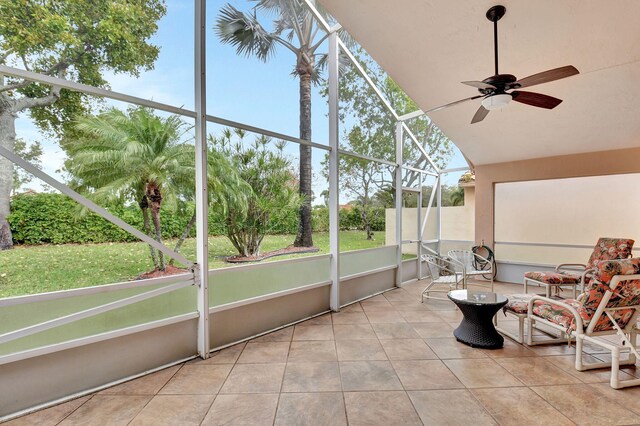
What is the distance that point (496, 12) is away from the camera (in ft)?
9.55

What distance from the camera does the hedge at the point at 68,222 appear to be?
2.78 m

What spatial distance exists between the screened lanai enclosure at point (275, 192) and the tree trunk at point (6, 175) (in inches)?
0.7

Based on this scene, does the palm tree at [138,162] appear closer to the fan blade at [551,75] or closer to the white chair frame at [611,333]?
the fan blade at [551,75]

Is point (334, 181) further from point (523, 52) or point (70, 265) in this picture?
point (70, 265)

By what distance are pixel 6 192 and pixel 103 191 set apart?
71 centimetres

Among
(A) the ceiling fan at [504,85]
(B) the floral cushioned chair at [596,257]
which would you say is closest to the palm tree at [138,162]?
(A) the ceiling fan at [504,85]

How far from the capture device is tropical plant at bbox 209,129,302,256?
474 cm

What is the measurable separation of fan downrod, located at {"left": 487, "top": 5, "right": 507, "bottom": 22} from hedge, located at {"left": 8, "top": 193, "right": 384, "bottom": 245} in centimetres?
369

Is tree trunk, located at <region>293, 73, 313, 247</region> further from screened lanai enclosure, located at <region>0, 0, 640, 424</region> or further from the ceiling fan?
the ceiling fan

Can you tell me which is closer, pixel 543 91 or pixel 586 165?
pixel 543 91

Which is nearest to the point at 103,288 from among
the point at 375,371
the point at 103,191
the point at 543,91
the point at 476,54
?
the point at 103,191

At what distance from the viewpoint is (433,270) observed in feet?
17.3

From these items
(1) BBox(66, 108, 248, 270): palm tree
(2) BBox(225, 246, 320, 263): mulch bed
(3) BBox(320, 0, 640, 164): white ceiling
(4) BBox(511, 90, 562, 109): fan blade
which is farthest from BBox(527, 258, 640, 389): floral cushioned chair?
(1) BBox(66, 108, 248, 270): palm tree

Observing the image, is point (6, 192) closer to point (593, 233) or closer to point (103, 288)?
point (103, 288)
